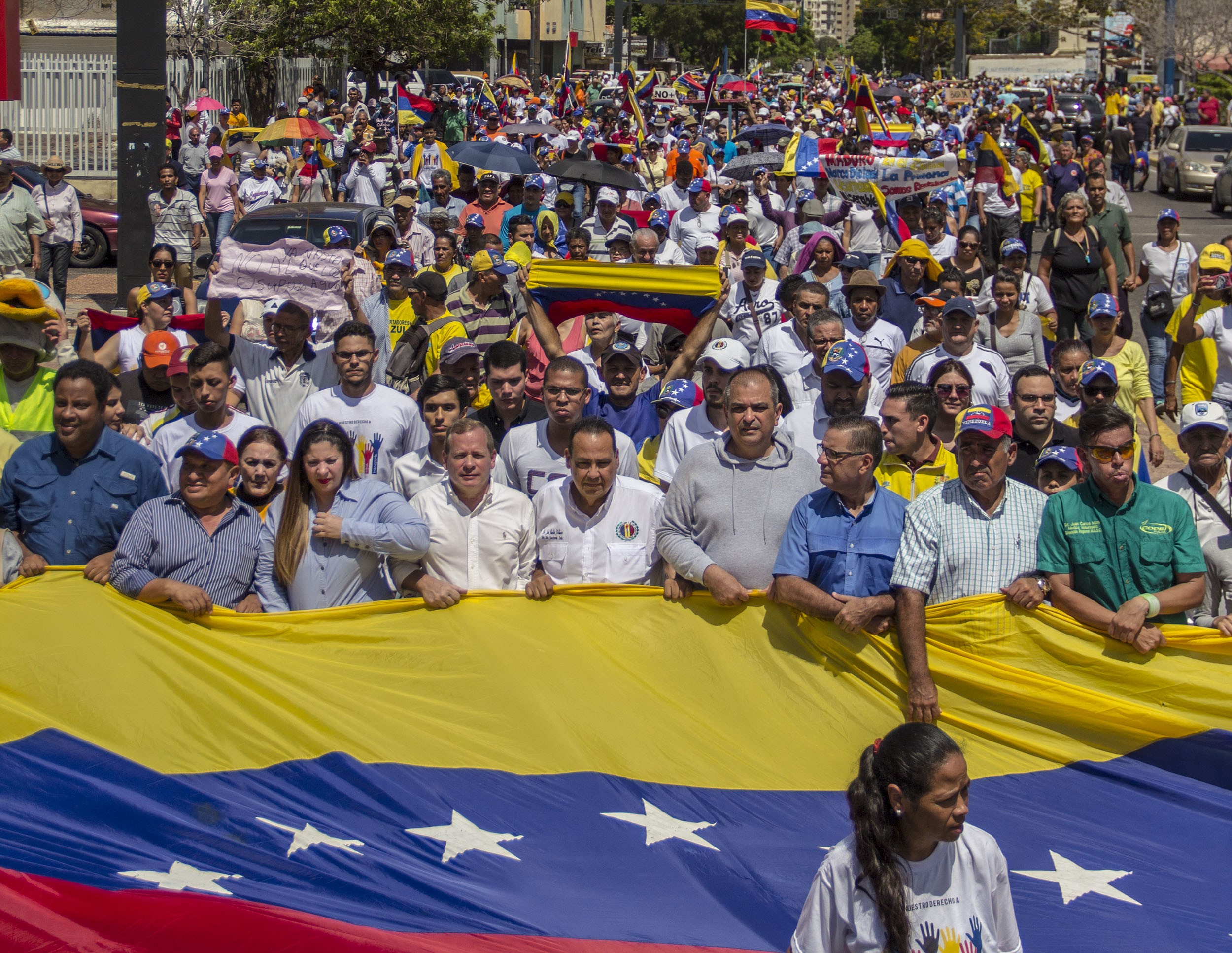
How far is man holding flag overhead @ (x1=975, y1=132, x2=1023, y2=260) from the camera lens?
17.1 meters

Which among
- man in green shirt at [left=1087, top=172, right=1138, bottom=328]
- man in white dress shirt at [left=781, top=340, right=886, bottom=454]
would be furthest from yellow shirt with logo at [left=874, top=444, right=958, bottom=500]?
man in green shirt at [left=1087, top=172, right=1138, bottom=328]

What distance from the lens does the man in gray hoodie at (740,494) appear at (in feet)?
18.9

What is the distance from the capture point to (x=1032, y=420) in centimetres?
711

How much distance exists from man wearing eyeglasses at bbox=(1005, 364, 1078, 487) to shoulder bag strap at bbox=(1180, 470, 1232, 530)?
2.93ft

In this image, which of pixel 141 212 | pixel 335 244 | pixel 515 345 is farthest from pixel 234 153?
pixel 515 345

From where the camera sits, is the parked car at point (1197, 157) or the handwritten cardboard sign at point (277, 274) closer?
the handwritten cardboard sign at point (277, 274)

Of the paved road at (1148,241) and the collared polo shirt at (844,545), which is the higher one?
the paved road at (1148,241)

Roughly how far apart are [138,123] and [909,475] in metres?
10.4

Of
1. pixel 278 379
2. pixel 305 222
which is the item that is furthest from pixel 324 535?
pixel 305 222

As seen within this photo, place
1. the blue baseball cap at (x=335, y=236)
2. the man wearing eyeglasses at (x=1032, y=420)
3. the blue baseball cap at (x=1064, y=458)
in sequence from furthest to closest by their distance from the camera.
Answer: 1. the blue baseball cap at (x=335, y=236)
2. the man wearing eyeglasses at (x=1032, y=420)
3. the blue baseball cap at (x=1064, y=458)

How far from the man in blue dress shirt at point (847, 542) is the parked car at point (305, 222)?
31.1ft

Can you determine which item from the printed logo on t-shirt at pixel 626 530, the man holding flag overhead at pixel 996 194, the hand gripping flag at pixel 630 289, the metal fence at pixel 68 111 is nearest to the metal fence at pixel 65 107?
the metal fence at pixel 68 111

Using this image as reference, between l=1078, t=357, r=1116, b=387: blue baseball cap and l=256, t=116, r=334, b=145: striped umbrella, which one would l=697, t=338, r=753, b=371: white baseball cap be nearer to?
l=1078, t=357, r=1116, b=387: blue baseball cap

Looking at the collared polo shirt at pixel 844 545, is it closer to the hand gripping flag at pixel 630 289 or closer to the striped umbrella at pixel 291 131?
the hand gripping flag at pixel 630 289
